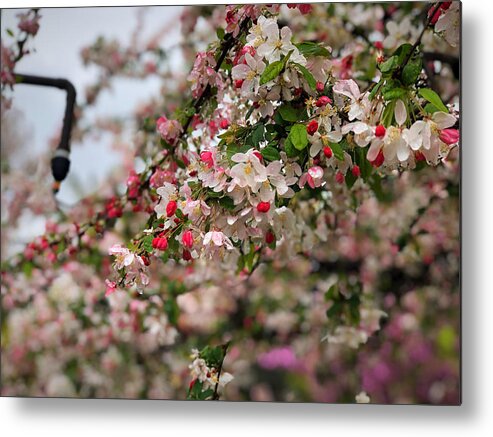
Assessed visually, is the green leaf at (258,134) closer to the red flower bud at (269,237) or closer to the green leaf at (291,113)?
the green leaf at (291,113)

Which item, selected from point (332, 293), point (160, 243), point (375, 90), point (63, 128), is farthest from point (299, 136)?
point (63, 128)

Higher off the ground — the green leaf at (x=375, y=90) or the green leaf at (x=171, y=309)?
the green leaf at (x=375, y=90)

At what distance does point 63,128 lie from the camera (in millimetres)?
1820

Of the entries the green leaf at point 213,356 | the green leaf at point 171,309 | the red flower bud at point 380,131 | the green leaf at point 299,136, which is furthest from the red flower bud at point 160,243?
the green leaf at point 171,309

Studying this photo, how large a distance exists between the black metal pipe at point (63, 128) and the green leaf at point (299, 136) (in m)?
0.85

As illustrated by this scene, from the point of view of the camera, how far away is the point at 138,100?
9.64 ft

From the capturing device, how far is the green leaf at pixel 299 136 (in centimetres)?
106

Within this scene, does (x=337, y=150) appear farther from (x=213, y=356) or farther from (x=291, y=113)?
(x=213, y=356)

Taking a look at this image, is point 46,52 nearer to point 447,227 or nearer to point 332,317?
point 332,317

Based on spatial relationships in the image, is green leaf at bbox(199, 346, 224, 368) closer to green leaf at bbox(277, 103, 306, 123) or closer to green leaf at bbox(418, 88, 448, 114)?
green leaf at bbox(277, 103, 306, 123)

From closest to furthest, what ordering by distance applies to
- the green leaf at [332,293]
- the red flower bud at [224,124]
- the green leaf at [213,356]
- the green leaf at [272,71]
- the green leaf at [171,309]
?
the green leaf at [272,71] < the red flower bud at [224,124] < the green leaf at [213,356] < the green leaf at [332,293] < the green leaf at [171,309]

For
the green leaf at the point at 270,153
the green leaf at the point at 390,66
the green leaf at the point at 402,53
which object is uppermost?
the green leaf at the point at 402,53

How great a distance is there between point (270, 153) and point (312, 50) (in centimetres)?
21

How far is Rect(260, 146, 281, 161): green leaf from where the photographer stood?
Answer: 41.7 inches
